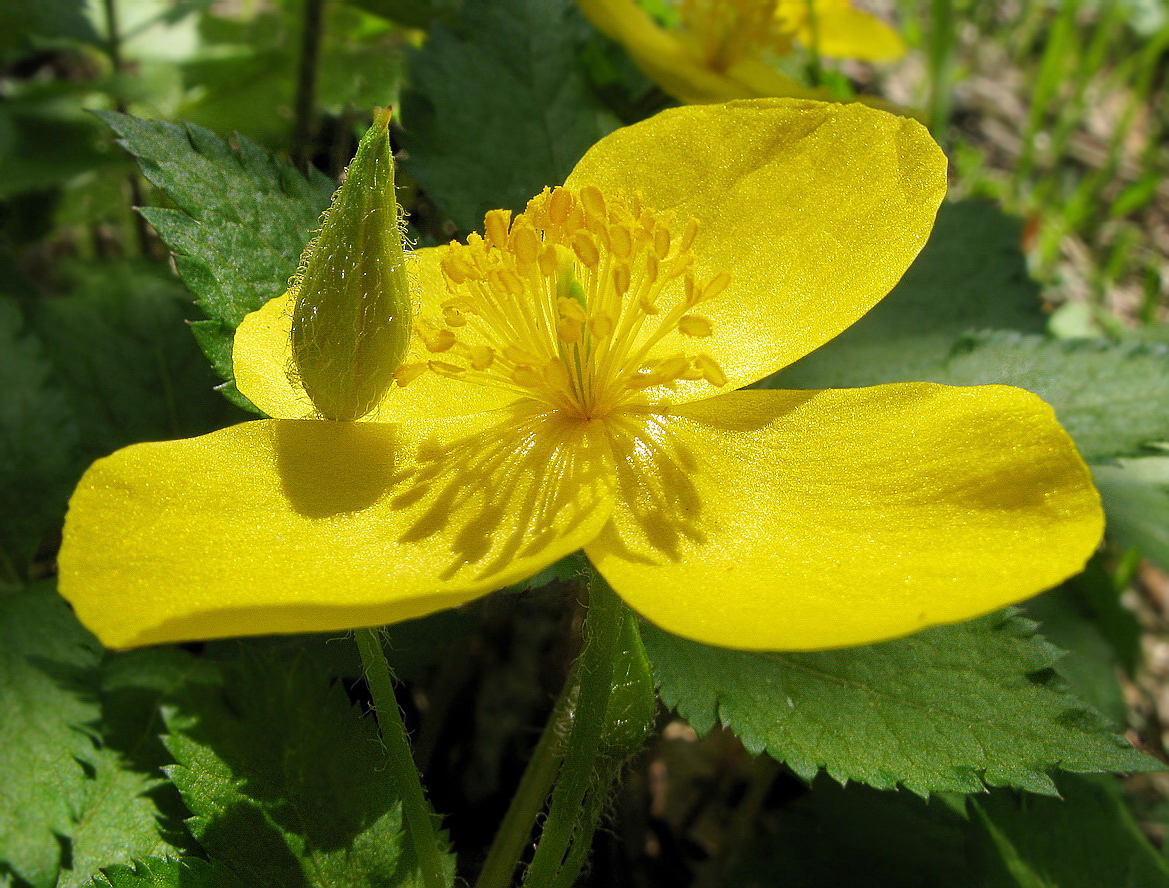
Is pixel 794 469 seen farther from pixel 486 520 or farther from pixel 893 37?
pixel 893 37

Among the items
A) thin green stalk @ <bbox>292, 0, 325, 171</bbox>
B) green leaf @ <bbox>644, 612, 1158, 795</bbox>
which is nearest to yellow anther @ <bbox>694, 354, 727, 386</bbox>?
green leaf @ <bbox>644, 612, 1158, 795</bbox>

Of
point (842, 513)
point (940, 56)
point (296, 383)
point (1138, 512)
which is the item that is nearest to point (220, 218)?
point (296, 383)

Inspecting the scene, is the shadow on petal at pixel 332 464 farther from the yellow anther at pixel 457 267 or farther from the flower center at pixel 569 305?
the yellow anther at pixel 457 267

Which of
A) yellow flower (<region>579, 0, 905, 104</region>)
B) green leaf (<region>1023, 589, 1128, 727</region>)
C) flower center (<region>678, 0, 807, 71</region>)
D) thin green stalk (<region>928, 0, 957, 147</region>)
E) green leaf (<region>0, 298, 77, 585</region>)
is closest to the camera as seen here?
green leaf (<region>0, 298, 77, 585</region>)

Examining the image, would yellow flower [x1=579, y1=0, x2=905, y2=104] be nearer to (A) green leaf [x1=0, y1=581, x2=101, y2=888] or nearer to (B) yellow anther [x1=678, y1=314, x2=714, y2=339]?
(B) yellow anther [x1=678, y1=314, x2=714, y2=339]

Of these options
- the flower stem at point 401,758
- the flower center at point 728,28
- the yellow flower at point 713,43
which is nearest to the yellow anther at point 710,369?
the flower stem at point 401,758

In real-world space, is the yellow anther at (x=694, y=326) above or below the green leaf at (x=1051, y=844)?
above

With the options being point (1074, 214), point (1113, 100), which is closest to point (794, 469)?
point (1074, 214)
